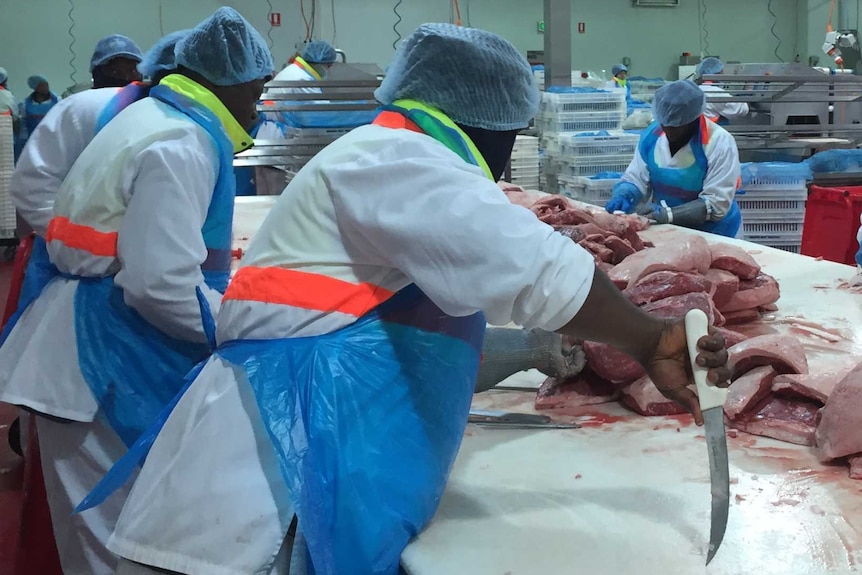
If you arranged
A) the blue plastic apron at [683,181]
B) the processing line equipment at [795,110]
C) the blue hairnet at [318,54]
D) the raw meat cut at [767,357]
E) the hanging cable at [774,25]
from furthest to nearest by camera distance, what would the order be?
the hanging cable at [774,25] < the blue hairnet at [318,54] < the processing line equipment at [795,110] < the blue plastic apron at [683,181] < the raw meat cut at [767,357]

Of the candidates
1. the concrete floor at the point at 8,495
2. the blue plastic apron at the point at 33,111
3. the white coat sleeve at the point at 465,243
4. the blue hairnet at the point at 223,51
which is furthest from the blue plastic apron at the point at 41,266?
the blue plastic apron at the point at 33,111

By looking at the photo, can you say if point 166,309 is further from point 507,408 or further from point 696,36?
point 696,36

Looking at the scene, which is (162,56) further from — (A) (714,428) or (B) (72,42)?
(B) (72,42)

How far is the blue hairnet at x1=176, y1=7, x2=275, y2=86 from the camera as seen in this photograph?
7.68 feet

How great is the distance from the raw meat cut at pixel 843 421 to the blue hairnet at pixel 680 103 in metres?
3.09

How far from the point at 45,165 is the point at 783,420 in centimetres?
250

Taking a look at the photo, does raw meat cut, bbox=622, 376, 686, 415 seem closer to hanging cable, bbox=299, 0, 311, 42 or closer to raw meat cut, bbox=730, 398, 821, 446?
raw meat cut, bbox=730, 398, 821, 446

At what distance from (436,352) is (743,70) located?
6.67 m

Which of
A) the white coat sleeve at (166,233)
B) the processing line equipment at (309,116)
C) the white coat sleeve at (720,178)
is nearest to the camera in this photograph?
the white coat sleeve at (166,233)

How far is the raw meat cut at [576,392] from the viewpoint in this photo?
2074 millimetres

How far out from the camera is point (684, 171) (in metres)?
4.73

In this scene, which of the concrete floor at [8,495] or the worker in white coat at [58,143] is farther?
the concrete floor at [8,495]

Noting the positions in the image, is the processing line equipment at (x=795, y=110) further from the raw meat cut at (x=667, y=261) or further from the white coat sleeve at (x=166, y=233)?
the white coat sleeve at (x=166, y=233)

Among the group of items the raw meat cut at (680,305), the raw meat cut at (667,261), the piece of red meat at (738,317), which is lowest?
the piece of red meat at (738,317)
